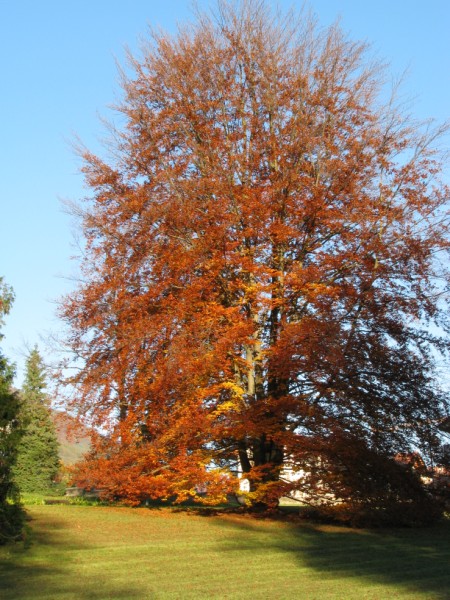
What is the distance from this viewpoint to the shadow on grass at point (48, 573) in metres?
8.20

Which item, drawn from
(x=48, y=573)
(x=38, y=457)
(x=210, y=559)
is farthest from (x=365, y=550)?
(x=38, y=457)

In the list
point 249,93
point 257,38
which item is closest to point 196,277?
point 249,93

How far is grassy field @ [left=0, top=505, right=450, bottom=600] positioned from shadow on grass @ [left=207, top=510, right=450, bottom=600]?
0.06ft

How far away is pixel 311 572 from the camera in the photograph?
10391mm

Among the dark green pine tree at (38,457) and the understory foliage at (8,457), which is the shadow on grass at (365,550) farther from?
the dark green pine tree at (38,457)

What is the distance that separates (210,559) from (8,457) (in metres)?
3.68

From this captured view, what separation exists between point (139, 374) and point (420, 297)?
24.9 feet

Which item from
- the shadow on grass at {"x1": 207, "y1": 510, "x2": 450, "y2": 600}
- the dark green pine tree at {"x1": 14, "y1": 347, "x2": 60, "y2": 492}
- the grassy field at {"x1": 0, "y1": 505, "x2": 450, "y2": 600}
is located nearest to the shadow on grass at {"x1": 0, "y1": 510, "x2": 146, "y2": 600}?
the grassy field at {"x1": 0, "y1": 505, "x2": 450, "y2": 600}

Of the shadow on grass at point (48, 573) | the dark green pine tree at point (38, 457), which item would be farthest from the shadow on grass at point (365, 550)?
the dark green pine tree at point (38, 457)

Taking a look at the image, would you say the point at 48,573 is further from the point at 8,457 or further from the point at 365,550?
the point at 365,550

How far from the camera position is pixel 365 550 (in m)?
13.1

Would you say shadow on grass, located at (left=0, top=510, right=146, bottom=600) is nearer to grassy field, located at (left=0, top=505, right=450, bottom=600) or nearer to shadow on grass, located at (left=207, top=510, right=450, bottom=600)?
grassy field, located at (left=0, top=505, right=450, bottom=600)

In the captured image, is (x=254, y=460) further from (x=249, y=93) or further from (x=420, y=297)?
(x=249, y=93)

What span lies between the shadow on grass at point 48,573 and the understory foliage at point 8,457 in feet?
0.99
